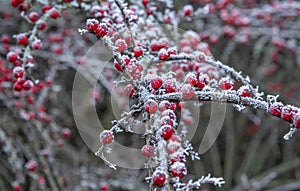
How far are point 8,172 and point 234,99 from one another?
5.88 ft

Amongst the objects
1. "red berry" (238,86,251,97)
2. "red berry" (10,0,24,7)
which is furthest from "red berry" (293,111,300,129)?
"red berry" (10,0,24,7)

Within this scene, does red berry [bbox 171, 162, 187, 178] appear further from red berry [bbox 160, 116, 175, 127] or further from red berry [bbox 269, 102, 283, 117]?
red berry [bbox 269, 102, 283, 117]

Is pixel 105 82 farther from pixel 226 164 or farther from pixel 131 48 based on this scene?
pixel 226 164

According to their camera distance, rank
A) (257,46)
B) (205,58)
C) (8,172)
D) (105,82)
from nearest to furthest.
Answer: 1. (205,58)
2. (105,82)
3. (8,172)
4. (257,46)

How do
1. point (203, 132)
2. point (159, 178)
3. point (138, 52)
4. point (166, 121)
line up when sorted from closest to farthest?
point (159, 178) → point (166, 121) → point (138, 52) → point (203, 132)

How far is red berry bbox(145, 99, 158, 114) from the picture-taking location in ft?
2.52

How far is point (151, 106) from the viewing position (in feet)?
2.53

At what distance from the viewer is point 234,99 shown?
78cm

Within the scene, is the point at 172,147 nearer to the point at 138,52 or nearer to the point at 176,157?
A: the point at 176,157

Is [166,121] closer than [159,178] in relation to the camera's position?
No

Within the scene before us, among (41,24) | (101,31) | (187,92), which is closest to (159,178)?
(187,92)

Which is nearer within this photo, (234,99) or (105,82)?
(234,99)

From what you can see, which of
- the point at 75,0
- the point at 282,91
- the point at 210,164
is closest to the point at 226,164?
the point at 210,164

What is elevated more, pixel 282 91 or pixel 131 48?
pixel 282 91
